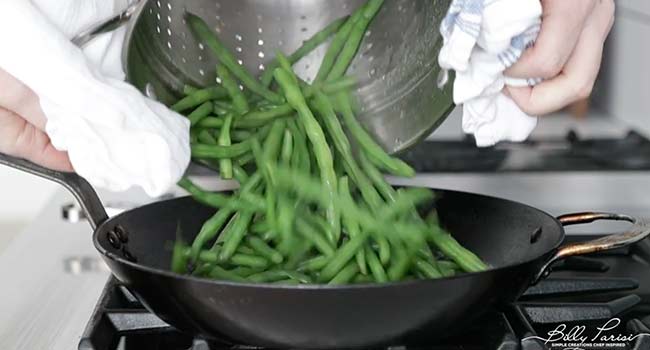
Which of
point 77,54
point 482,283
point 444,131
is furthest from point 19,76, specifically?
point 444,131

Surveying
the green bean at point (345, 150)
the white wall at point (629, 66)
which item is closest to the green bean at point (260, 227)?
the green bean at point (345, 150)

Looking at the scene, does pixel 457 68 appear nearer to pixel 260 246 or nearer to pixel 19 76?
pixel 260 246

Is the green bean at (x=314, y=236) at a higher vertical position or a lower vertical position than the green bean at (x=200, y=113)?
lower

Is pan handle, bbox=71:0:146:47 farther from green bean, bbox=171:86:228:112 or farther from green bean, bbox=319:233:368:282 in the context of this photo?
green bean, bbox=319:233:368:282

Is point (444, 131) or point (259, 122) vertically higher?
point (259, 122)

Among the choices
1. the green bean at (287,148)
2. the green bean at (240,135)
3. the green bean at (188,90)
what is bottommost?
the green bean at (287,148)

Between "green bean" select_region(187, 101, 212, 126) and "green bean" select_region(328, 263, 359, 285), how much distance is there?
0.24 metres

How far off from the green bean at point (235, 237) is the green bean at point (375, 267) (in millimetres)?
130

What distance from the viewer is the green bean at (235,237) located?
3.63 feet

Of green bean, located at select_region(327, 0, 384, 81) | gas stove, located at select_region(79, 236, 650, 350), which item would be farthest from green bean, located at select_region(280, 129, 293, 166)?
gas stove, located at select_region(79, 236, 650, 350)

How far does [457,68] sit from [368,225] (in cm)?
17

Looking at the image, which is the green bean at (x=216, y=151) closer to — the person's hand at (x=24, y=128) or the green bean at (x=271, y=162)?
the green bean at (x=271, y=162)

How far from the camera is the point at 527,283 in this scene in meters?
0.98

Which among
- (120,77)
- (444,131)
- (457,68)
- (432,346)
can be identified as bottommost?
(444,131)
